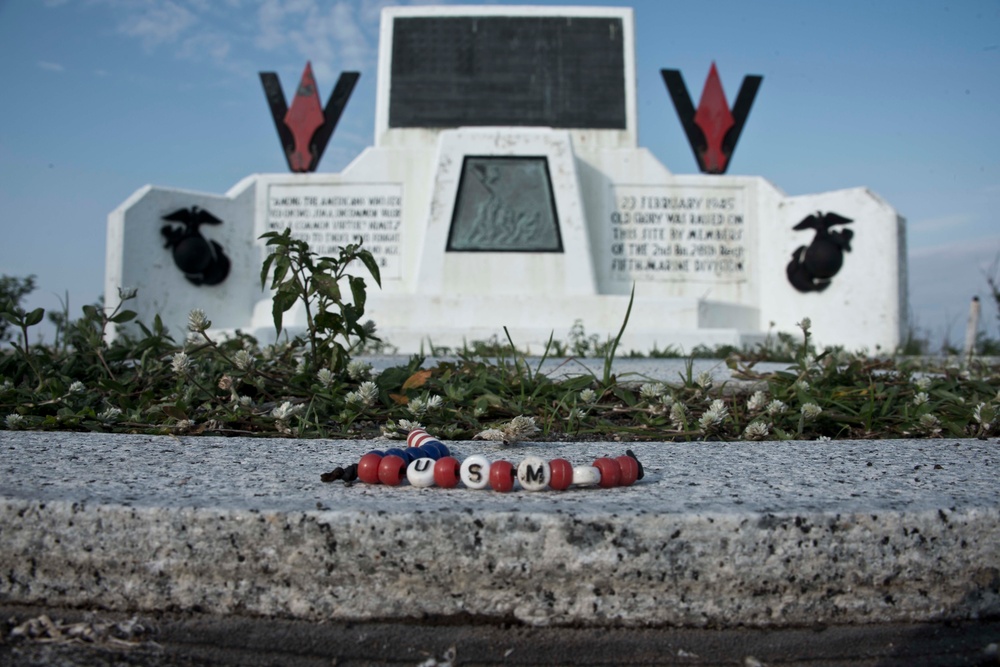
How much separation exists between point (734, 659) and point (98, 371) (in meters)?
2.28

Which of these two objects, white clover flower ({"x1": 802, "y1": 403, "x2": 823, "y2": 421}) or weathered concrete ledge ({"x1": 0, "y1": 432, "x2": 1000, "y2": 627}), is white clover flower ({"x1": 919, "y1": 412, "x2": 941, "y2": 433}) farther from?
weathered concrete ledge ({"x1": 0, "y1": 432, "x2": 1000, "y2": 627})

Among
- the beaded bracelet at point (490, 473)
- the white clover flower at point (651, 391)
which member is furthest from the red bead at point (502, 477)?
the white clover flower at point (651, 391)

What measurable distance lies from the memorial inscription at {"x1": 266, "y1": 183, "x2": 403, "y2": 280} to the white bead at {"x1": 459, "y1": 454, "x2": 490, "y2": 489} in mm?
7877

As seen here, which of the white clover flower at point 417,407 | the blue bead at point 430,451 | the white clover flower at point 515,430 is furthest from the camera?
the white clover flower at point 417,407

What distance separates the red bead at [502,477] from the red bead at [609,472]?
0.50 feet

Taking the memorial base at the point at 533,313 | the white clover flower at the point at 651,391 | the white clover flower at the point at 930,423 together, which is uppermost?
the memorial base at the point at 533,313

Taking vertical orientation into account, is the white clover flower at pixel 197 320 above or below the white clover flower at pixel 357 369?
above

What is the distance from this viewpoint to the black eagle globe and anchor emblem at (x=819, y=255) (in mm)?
8625

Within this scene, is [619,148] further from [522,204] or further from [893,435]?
[893,435]

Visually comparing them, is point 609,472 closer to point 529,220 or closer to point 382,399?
point 382,399

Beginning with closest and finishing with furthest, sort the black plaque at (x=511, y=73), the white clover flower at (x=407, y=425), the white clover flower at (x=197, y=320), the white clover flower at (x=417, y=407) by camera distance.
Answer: the white clover flower at (x=407, y=425), the white clover flower at (x=417, y=407), the white clover flower at (x=197, y=320), the black plaque at (x=511, y=73)

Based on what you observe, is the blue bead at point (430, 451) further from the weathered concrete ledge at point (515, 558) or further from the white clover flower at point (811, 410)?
the white clover flower at point (811, 410)

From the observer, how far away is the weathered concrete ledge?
100cm


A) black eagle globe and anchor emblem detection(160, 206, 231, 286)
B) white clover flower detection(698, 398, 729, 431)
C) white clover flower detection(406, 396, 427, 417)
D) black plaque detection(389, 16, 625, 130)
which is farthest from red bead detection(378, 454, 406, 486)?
black plaque detection(389, 16, 625, 130)
